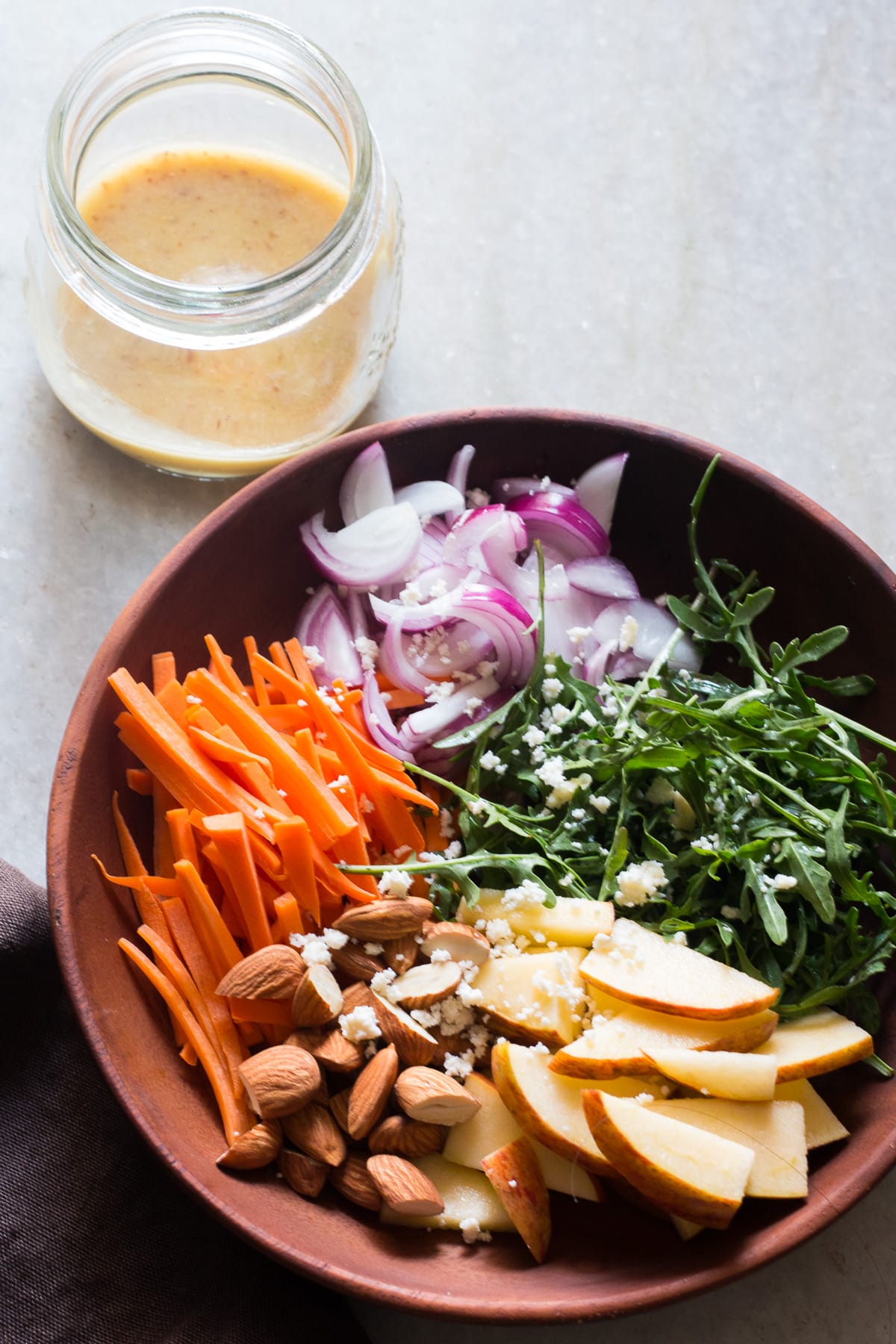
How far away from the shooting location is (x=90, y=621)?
1.68 metres

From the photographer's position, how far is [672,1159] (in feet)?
3.86

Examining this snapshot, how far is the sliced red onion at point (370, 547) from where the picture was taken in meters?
1.50

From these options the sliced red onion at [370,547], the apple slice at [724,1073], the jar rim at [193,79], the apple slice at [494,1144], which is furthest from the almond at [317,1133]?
the jar rim at [193,79]

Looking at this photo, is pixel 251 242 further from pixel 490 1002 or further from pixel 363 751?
pixel 490 1002

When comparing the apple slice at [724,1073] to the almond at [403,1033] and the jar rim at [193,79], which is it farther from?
the jar rim at [193,79]

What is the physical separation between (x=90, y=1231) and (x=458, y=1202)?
47cm

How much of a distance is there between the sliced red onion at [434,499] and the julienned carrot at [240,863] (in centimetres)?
48

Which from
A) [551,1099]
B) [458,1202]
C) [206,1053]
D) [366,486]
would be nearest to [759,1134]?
[551,1099]

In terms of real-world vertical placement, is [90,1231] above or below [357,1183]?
below

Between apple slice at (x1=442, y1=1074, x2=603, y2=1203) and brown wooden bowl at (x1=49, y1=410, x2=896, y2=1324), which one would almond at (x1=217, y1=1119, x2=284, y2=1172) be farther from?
apple slice at (x1=442, y1=1074, x2=603, y2=1203)

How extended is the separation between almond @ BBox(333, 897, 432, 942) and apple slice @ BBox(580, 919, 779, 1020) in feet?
0.62

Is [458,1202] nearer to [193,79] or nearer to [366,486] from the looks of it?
[366,486]

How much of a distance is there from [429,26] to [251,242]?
63cm

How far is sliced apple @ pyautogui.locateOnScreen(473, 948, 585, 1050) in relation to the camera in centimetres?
128
